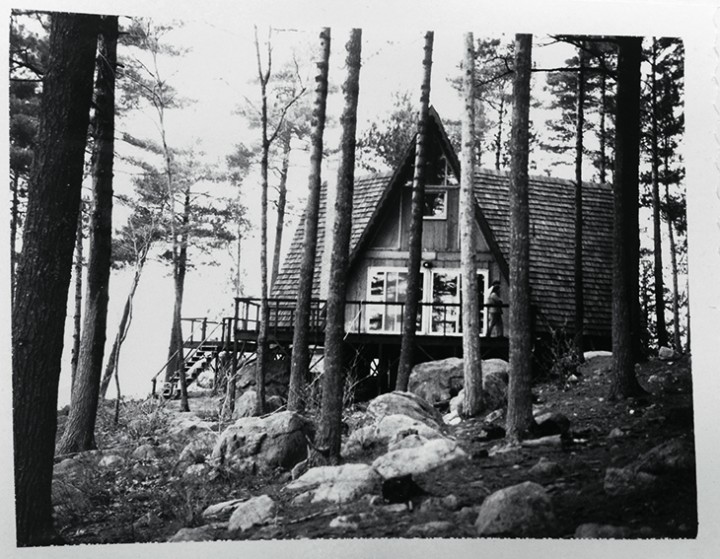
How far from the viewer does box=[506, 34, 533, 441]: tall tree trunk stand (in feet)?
14.3

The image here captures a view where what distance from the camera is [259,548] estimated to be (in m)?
3.87

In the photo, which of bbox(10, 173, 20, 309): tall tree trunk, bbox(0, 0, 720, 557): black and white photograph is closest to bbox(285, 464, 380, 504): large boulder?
bbox(0, 0, 720, 557): black and white photograph

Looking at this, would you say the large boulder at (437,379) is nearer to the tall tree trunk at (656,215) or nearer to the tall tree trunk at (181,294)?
the tall tree trunk at (656,215)

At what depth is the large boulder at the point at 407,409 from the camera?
439cm

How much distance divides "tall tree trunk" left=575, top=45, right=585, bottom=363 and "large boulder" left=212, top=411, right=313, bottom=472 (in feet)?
5.91

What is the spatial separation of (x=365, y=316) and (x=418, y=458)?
107 centimetres

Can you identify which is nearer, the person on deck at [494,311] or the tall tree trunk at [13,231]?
the tall tree trunk at [13,231]

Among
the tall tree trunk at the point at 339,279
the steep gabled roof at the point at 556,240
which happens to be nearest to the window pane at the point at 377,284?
the steep gabled roof at the point at 556,240

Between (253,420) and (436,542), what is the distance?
1.26 metres

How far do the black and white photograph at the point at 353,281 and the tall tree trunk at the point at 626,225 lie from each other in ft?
0.06

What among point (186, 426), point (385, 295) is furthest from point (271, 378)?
point (385, 295)

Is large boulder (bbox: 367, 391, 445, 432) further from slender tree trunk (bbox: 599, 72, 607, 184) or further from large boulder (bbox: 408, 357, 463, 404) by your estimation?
slender tree trunk (bbox: 599, 72, 607, 184)

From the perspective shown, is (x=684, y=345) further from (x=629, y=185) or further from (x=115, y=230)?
(x=115, y=230)

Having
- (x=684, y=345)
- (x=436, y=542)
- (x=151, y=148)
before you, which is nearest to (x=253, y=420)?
(x=436, y=542)
